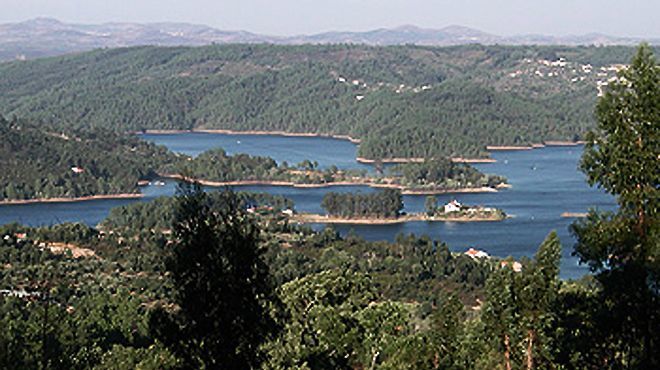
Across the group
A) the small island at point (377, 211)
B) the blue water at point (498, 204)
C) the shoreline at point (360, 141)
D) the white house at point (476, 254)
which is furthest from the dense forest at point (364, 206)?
the shoreline at point (360, 141)

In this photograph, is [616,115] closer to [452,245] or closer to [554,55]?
[452,245]

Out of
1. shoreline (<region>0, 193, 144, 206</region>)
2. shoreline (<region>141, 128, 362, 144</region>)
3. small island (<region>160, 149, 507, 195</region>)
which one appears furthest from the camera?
shoreline (<region>141, 128, 362, 144</region>)

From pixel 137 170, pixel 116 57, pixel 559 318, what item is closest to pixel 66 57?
pixel 116 57

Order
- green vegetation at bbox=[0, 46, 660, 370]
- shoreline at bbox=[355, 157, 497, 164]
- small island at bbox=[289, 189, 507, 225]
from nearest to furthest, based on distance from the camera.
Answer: green vegetation at bbox=[0, 46, 660, 370], small island at bbox=[289, 189, 507, 225], shoreline at bbox=[355, 157, 497, 164]

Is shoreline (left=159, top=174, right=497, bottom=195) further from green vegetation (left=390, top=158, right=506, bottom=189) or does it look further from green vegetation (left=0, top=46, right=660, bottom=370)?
green vegetation (left=0, top=46, right=660, bottom=370)

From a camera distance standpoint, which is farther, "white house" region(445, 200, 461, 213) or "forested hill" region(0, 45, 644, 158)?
"forested hill" region(0, 45, 644, 158)

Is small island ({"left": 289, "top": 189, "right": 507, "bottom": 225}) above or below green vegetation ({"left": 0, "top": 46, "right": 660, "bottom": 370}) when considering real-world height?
below

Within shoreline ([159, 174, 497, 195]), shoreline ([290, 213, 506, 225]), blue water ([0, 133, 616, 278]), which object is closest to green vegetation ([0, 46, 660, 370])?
blue water ([0, 133, 616, 278])

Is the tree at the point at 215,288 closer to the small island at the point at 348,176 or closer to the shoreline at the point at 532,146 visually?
the small island at the point at 348,176
